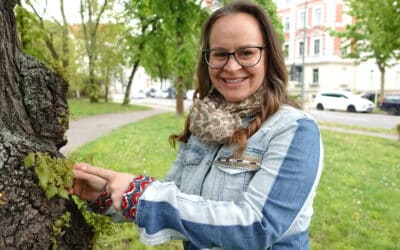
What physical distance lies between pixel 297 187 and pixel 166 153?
7644 millimetres

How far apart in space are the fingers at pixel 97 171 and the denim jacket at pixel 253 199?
267mm

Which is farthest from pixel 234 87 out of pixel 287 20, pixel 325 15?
pixel 287 20

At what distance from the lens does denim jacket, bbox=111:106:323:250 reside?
1.32 m

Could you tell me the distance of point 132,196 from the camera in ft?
4.65

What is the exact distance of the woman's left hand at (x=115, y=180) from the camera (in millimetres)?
1456

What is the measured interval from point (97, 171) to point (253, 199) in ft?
2.23

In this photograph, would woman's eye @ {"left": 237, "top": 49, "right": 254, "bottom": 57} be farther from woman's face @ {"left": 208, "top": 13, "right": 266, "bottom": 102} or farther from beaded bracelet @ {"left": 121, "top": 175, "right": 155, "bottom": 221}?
beaded bracelet @ {"left": 121, "top": 175, "right": 155, "bottom": 221}

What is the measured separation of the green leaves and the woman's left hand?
0.10 m

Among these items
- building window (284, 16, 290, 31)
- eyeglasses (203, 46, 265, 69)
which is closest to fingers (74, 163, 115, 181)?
eyeglasses (203, 46, 265, 69)

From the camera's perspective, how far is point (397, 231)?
479 cm

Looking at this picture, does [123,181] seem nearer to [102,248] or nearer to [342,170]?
[102,248]

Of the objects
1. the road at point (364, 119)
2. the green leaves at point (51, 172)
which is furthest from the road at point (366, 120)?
the green leaves at point (51, 172)

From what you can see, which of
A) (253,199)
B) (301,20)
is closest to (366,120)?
(253,199)

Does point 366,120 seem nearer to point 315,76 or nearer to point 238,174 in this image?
point 238,174
